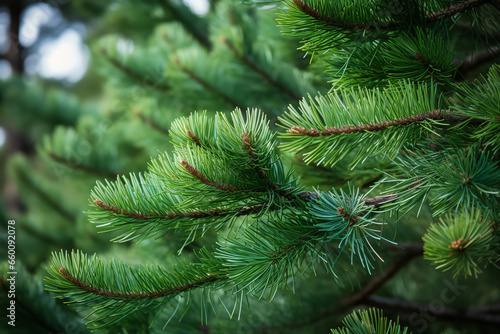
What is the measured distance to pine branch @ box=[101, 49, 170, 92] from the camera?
132 cm

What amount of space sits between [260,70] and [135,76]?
1.78 ft

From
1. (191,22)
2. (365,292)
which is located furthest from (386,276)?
(191,22)

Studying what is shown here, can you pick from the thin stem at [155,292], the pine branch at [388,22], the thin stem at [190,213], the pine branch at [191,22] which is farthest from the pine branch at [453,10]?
the pine branch at [191,22]

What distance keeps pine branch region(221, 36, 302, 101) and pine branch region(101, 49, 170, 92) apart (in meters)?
0.41

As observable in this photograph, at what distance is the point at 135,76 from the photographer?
1.37 m

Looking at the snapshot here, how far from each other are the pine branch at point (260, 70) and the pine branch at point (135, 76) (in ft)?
1.34

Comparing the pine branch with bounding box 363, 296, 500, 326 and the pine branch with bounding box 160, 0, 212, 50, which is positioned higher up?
the pine branch with bounding box 160, 0, 212, 50

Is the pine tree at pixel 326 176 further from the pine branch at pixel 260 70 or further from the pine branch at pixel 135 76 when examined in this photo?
the pine branch at pixel 135 76

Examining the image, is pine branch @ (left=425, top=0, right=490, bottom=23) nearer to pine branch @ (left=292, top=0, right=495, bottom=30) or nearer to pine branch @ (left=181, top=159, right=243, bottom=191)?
pine branch @ (left=292, top=0, right=495, bottom=30)

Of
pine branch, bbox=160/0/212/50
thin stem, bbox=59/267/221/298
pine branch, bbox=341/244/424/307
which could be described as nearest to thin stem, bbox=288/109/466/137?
thin stem, bbox=59/267/221/298

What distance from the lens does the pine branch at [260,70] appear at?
3.48 ft

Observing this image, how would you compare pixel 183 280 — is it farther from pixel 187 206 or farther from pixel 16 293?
pixel 16 293

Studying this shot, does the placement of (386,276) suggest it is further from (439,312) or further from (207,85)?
(207,85)

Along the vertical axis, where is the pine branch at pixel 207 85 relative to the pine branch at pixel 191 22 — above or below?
below
